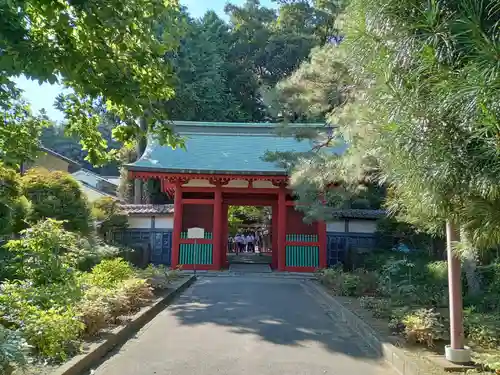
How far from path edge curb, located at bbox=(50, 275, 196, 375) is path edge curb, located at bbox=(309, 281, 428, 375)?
337 cm

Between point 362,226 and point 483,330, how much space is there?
1143 cm

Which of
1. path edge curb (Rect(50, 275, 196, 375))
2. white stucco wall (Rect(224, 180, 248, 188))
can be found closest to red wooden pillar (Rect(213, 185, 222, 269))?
white stucco wall (Rect(224, 180, 248, 188))

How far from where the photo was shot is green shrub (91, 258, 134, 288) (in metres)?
8.45

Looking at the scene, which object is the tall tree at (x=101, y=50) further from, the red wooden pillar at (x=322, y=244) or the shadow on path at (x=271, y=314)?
the red wooden pillar at (x=322, y=244)

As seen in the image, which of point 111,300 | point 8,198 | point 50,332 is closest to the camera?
point 50,332

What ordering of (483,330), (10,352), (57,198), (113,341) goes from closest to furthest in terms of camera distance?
(10,352) → (483,330) → (113,341) → (57,198)

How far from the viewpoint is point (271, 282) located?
13906 millimetres

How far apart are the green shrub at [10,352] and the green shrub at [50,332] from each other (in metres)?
0.95

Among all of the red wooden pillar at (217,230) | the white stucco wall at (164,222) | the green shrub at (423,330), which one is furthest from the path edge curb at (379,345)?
the white stucco wall at (164,222)

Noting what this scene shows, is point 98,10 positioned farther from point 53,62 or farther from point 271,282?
point 271,282

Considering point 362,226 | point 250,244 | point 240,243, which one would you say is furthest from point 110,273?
point 250,244

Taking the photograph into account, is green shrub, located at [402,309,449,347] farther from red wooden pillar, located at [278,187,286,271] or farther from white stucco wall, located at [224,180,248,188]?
white stucco wall, located at [224,180,248,188]

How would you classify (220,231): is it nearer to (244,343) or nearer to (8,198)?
(8,198)

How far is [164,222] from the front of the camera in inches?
695
